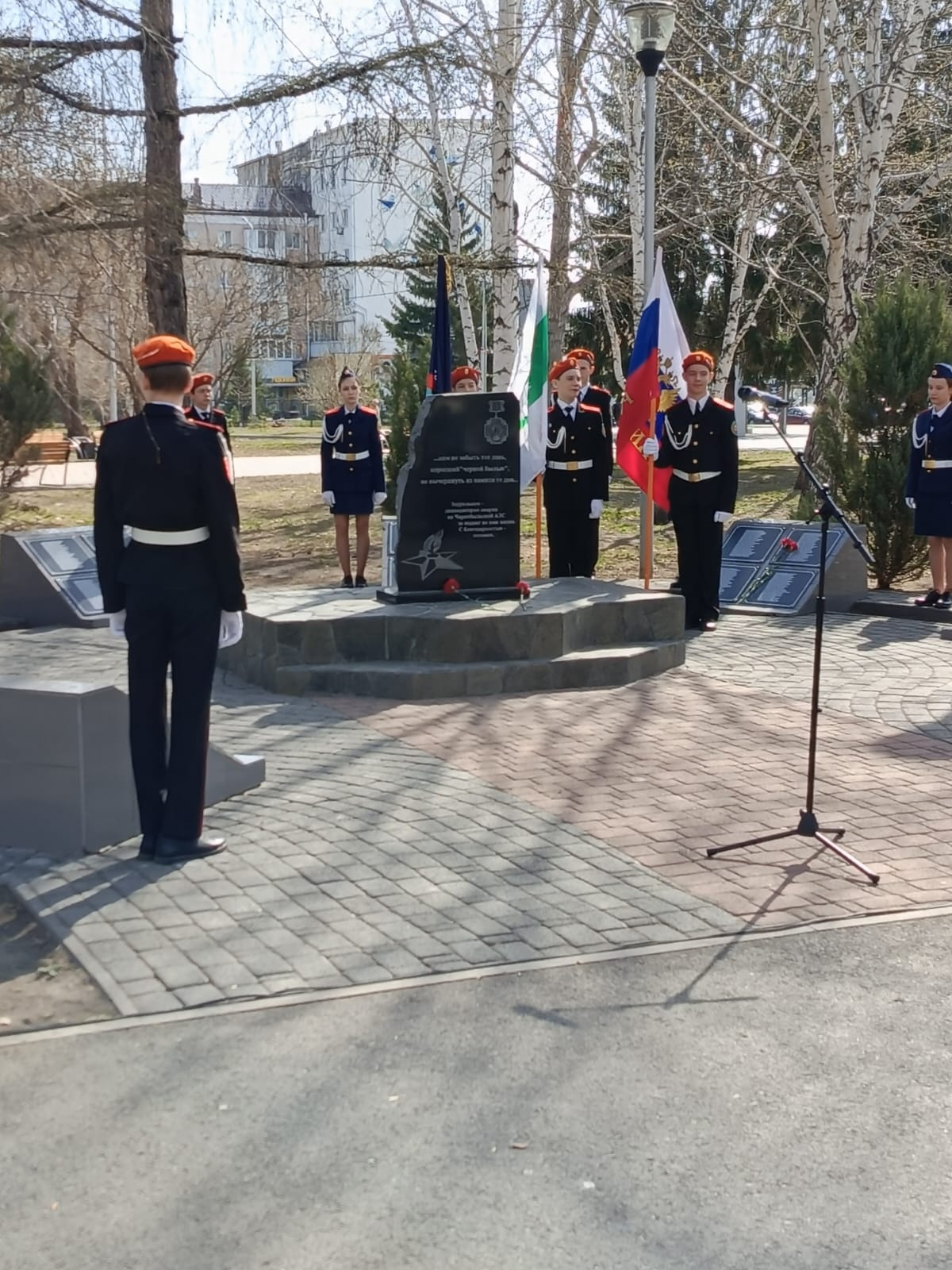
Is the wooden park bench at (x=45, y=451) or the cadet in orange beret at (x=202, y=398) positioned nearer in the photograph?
the cadet in orange beret at (x=202, y=398)

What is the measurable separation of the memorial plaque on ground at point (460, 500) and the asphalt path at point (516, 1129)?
5.58 m

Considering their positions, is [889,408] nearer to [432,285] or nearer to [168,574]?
[432,285]

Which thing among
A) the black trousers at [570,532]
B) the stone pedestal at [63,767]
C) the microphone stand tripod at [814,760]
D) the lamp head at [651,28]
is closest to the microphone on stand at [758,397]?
the microphone stand tripod at [814,760]

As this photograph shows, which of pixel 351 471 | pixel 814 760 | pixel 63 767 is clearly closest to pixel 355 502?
pixel 351 471

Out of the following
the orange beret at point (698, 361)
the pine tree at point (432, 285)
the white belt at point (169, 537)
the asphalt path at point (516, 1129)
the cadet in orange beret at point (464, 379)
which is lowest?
the asphalt path at point (516, 1129)

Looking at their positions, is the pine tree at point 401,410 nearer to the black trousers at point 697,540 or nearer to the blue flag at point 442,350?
the blue flag at point 442,350

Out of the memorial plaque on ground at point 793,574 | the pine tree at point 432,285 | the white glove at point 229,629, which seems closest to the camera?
the white glove at point 229,629

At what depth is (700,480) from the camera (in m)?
11.8

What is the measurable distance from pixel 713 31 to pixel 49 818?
766 inches

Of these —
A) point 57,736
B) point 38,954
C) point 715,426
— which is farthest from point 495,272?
point 38,954

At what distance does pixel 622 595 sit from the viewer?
10.6m

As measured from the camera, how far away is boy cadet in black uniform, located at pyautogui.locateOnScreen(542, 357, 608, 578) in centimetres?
1228

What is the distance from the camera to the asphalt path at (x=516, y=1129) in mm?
3330

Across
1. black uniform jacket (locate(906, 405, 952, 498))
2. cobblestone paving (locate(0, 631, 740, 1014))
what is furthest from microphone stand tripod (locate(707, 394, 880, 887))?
black uniform jacket (locate(906, 405, 952, 498))
